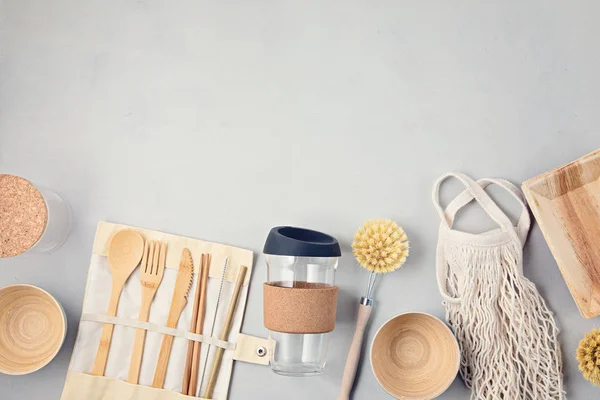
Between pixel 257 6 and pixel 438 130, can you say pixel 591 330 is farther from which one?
pixel 257 6

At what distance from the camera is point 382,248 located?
119 cm

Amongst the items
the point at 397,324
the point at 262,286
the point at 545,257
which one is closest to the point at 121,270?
the point at 262,286

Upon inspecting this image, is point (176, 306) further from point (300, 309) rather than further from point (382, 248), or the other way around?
point (382, 248)

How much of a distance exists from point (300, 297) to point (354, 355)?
20cm

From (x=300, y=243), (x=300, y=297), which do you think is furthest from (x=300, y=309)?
(x=300, y=243)

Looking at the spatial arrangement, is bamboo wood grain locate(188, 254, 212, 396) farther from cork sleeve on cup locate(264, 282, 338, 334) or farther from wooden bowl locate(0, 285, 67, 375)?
wooden bowl locate(0, 285, 67, 375)

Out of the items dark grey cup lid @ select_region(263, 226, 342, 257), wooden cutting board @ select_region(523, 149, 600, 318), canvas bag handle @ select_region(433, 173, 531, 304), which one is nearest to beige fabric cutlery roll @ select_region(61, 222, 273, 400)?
dark grey cup lid @ select_region(263, 226, 342, 257)

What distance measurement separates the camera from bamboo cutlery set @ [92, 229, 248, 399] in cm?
128

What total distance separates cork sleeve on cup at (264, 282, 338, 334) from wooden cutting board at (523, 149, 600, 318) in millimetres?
457

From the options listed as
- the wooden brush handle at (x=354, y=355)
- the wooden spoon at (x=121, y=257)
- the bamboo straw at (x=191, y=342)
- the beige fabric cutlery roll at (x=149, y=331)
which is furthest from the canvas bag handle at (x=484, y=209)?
the wooden spoon at (x=121, y=257)

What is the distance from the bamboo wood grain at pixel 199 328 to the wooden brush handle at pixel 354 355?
33 centimetres

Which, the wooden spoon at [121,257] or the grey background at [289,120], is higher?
the grey background at [289,120]

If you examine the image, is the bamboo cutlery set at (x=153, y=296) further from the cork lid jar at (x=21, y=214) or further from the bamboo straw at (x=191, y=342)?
the cork lid jar at (x=21, y=214)

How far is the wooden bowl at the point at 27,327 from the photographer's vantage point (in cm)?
128
